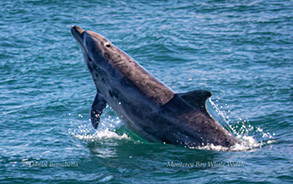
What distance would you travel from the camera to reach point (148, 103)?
1313 cm

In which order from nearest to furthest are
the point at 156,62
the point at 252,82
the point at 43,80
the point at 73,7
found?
the point at 252,82 < the point at 43,80 < the point at 156,62 < the point at 73,7

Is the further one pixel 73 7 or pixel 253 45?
pixel 73 7

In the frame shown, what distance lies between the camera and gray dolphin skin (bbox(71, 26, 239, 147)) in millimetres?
12828

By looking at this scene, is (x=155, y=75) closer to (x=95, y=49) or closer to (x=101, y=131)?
(x=101, y=131)

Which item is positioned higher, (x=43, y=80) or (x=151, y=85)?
(x=151, y=85)

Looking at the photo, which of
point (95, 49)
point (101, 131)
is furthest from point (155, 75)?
point (95, 49)

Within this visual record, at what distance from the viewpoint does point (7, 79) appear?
21266mm

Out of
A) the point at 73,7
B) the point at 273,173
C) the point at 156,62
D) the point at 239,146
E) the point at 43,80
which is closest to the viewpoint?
the point at 273,173

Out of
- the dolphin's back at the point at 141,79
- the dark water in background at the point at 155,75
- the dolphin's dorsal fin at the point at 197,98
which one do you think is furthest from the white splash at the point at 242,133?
the dolphin's back at the point at 141,79

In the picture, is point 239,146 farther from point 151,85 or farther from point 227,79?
point 227,79

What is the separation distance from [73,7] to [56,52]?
871cm

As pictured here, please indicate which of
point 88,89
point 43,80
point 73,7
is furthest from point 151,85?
point 73,7

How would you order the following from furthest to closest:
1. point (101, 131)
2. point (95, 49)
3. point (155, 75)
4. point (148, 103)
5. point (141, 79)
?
point (155, 75), point (101, 131), point (95, 49), point (141, 79), point (148, 103)

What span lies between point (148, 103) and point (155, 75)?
8.23m
